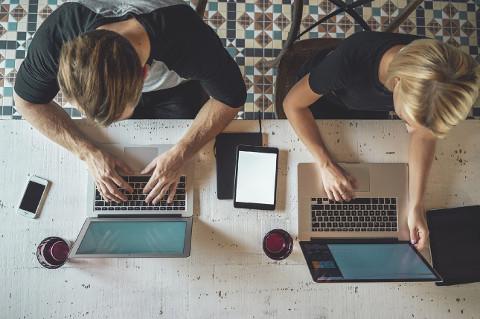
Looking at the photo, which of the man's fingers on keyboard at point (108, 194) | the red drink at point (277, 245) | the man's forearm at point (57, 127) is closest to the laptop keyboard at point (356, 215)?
the red drink at point (277, 245)

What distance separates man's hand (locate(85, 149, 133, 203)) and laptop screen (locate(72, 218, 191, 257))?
0.26ft

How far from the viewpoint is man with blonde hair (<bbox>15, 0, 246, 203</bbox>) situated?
3.12ft

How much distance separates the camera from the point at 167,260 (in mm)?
1351

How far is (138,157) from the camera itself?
4.51 feet

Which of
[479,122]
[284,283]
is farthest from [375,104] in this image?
[284,283]

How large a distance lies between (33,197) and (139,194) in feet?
1.16

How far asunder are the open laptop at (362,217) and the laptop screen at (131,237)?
1.34 ft

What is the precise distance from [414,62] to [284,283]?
2.62ft

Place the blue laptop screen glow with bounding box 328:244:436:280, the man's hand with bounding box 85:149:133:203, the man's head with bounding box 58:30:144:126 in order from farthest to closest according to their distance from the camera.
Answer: the man's hand with bounding box 85:149:133:203 → the blue laptop screen glow with bounding box 328:244:436:280 → the man's head with bounding box 58:30:144:126

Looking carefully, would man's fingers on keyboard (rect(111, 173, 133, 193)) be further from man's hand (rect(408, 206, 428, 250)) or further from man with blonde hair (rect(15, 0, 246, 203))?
man's hand (rect(408, 206, 428, 250))

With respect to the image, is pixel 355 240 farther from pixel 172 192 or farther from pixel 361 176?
pixel 172 192

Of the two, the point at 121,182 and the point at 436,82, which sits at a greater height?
the point at 436,82

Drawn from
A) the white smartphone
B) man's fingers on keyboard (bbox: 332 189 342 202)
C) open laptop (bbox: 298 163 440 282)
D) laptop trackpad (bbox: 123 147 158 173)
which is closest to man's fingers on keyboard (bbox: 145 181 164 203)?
laptop trackpad (bbox: 123 147 158 173)

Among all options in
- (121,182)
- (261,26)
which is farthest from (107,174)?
(261,26)
